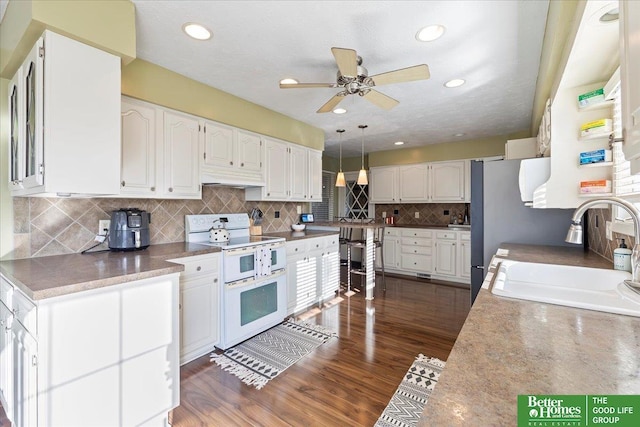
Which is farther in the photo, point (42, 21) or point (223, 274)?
point (223, 274)

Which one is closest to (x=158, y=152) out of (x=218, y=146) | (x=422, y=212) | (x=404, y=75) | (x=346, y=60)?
(x=218, y=146)

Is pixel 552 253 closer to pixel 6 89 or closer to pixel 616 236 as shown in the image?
pixel 616 236

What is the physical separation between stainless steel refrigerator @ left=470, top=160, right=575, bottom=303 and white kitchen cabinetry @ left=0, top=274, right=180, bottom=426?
2691mm

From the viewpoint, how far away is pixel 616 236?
66.7 inches

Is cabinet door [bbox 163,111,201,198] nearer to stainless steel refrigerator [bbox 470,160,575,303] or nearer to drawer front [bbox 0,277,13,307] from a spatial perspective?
drawer front [bbox 0,277,13,307]

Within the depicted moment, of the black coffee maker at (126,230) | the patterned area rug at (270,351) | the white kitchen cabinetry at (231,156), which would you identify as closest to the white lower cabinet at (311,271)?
the patterned area rug at (270,351)

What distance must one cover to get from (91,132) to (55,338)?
3.62 ft

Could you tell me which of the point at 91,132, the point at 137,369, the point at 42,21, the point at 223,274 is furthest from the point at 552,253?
the point at 42,21

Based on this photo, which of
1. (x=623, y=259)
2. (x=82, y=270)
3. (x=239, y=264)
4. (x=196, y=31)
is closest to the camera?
(x=623, y=259)

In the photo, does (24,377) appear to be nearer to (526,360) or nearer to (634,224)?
(526,360)

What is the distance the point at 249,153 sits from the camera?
3.18 meters

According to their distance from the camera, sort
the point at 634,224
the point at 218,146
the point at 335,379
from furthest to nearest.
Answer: the point at 218,146 → the point at 335,379 → the point at 634,224

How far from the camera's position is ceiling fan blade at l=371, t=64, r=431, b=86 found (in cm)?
192

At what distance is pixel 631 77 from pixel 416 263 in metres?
4.61
